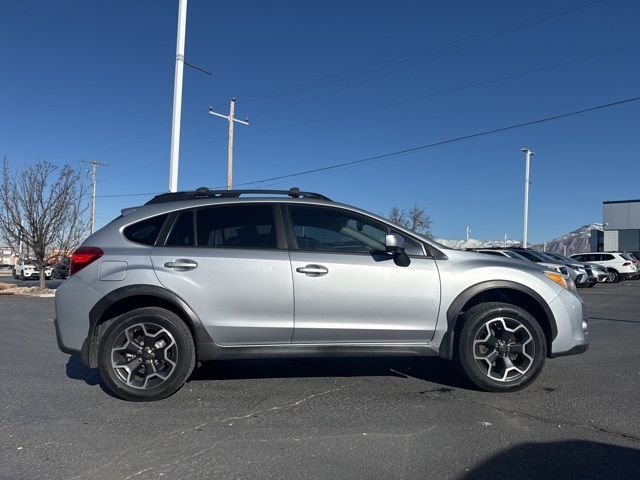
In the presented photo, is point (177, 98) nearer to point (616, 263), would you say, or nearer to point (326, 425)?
point (326, 425)

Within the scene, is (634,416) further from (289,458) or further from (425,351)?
(289,458)

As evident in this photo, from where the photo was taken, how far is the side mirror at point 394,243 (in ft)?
14.8

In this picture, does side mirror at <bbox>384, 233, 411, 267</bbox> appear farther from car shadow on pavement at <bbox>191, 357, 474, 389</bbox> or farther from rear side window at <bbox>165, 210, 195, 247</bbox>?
rear side window at <bbox>165, 210, 195, 247</bbox>

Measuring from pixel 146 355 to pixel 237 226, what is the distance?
4.52 feet

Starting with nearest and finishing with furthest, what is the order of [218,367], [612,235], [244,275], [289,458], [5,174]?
1. [289,458]
2. [244,275]
3. [218,367]
4. [5,174]
5. [612,235]

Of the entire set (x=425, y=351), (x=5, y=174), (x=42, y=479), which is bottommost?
(x=42, y=479)

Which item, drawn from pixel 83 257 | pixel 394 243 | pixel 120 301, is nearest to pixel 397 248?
pixel 394 243

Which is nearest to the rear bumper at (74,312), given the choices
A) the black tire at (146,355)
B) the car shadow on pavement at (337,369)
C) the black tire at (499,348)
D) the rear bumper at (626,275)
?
the black tire at (146,355)

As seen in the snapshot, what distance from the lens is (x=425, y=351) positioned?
474 centimetres

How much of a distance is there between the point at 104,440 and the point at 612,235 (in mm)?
51452

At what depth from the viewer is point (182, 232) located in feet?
15.7

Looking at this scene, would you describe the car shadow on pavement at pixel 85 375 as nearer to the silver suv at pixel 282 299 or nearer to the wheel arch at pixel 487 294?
the silver suv at pixel 282 299

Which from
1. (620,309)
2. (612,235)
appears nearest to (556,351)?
(620,309)

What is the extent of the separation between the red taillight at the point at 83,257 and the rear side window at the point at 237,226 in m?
0.89
